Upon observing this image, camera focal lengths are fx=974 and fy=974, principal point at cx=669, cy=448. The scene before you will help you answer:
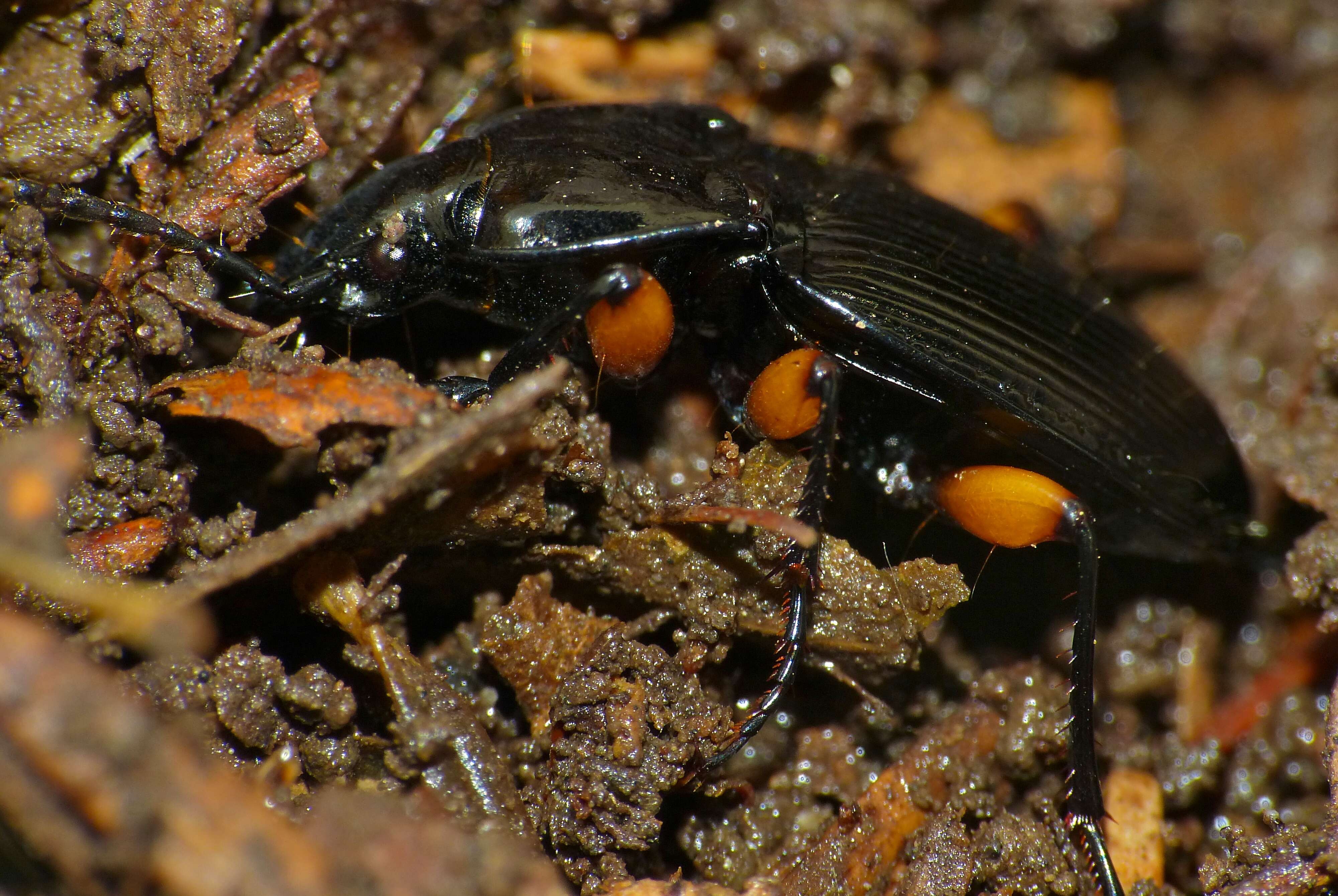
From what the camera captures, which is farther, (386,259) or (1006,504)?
(1006,504)

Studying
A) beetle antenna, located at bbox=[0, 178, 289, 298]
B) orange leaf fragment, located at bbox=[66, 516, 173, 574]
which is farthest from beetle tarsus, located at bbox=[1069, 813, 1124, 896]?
beetle antenna, located at bbox=[0, 178, 289, 298]

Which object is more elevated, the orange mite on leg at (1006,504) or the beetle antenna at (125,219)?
the beetle antenna at (125,219)

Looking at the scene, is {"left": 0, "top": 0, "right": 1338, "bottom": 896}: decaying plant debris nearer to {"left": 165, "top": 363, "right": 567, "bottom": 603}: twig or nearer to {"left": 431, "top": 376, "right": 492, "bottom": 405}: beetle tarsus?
{"left": 165, "top": 363, "right": 567, "bottom": 603}: twig

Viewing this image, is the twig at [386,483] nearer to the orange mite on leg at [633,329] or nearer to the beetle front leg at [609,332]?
the beetle front leg at [609,332]

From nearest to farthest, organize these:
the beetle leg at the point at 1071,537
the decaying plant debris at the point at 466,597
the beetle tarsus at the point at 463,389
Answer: the decaying plant debris at the point at 466,597 → the beetle tarsus at the point at 463,389 → the beetle leg at the point at 1071,537

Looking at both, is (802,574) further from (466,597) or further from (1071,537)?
(466,597)

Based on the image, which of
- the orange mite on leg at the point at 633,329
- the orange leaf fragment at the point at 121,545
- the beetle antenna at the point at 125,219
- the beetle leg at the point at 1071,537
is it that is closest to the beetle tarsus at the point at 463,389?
the orange mite on leg at the point at 633,329

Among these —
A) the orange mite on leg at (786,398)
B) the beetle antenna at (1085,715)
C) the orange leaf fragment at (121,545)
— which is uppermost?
the orange leaf fragment at (121,545)

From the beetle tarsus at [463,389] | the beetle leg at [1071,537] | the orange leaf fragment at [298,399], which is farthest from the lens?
the beetle leg at [1071,537]

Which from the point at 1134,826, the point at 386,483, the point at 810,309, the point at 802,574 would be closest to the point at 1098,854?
the point at 1134,826
